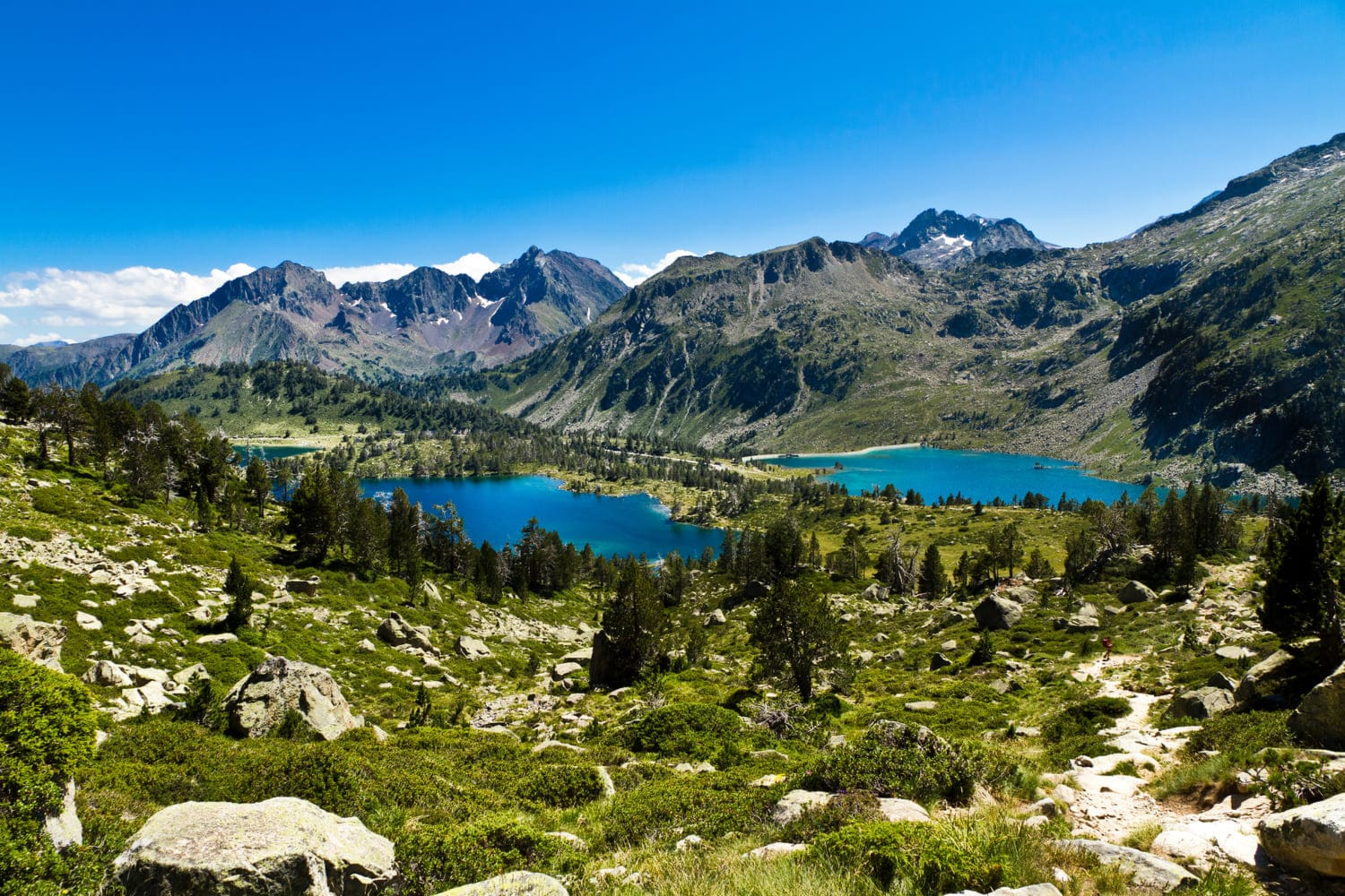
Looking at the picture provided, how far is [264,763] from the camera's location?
17.6 m

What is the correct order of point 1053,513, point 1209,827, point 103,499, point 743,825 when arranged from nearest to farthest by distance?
point 1209,827 < point 743,825 < point 103,499 < point 1053,513

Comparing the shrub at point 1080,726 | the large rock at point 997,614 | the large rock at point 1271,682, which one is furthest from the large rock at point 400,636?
the large rock at point 997,614

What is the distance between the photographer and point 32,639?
23578 millimetres

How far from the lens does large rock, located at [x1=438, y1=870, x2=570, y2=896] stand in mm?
8836

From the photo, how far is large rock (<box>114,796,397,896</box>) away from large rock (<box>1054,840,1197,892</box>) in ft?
42.0

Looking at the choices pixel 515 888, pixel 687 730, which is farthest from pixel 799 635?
pixel 515 888

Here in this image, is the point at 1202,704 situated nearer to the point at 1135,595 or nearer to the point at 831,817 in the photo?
the point at 831,817

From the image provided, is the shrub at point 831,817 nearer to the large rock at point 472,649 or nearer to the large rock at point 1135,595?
the large rock at point 472,649

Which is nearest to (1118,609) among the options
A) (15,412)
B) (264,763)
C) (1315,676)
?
(1315,676)

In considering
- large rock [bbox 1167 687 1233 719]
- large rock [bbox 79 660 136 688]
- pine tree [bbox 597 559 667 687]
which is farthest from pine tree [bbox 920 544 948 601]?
large rock [bbox 79 660 136 688]

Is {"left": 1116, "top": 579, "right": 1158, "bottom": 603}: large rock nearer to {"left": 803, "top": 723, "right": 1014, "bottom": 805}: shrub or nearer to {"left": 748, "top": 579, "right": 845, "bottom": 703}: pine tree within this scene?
{"left": 748, "top": 579, "right": 845, "bottom": 703}: pine tree

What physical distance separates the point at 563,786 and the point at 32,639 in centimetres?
2306

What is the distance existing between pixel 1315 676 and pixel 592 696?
128ft

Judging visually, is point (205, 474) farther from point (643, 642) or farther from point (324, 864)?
point (324, 864)
